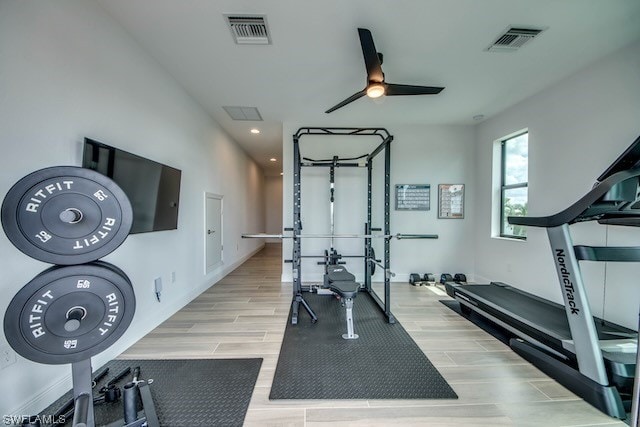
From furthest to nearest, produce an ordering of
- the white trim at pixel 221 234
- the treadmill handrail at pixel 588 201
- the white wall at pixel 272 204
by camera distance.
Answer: the white wall at pixel 272 204 → the white trim at pixel 221 234 → the treadmill handrail at pixel 588 201

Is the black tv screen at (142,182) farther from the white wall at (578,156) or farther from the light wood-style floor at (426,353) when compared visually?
the white wall at (578,156)

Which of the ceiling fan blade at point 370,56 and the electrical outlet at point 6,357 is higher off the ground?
the ceiling fan blade at point 370,56

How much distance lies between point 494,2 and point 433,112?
2.17 meters

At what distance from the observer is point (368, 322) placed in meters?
3.00

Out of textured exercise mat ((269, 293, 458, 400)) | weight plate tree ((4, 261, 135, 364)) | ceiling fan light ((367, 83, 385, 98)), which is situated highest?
ceiling fan light ((367, 83, 385, 98))

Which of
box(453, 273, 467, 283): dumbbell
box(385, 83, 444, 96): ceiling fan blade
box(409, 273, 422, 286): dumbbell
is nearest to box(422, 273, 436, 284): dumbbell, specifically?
box(409, 273, 422, 286): dumbbell

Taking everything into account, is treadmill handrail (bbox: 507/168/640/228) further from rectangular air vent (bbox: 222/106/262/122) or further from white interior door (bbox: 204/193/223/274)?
white interior door (bbox: 204/193/223/274)

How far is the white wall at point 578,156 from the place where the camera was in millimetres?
2484

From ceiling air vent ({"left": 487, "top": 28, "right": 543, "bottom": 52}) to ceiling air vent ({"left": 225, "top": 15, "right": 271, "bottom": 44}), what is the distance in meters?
2.16

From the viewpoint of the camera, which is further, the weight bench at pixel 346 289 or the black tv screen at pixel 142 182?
the weight bench at pixel 346 289

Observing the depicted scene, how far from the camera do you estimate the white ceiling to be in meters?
2.05

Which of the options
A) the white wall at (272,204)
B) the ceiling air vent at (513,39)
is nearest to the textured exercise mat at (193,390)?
the ceiling air vent at (513,39)

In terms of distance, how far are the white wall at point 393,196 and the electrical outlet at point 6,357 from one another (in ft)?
11.0

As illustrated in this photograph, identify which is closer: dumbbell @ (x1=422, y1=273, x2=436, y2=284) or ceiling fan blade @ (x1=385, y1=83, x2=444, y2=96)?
ceiling fan blade @ (x1=385, y1=83, x2=444, y2=96)
